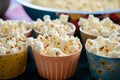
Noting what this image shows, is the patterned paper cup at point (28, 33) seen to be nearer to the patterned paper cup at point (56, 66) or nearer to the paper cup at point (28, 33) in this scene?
the paper cup at point (28, 33)

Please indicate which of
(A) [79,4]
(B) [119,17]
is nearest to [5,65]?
(B) [119,17]

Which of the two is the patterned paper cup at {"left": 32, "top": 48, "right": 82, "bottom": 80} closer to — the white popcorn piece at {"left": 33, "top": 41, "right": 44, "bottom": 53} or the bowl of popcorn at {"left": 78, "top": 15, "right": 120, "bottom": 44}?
the white popcorn piece at {"left": 33, "top": 41, "right": 44, "bottom": 53}

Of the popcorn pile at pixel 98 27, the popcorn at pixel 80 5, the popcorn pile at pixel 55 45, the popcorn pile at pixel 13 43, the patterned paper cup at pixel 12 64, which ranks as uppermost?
the popcorn pile at pixel 55 45

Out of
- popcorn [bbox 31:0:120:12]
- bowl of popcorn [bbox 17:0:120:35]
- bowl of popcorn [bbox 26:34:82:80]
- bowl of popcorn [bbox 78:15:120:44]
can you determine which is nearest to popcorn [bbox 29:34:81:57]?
bowl of popcorn [bbox 26:34:82:80]

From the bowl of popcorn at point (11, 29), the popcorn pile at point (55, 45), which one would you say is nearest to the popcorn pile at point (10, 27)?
the bowl of popcorn at point (11, 29)

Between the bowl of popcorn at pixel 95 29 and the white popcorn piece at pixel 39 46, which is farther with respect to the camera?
the bowl of popcorn at pixel 95 29

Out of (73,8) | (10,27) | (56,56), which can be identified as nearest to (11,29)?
(10,27)

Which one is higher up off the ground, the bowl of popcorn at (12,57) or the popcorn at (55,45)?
the popcorn at (55,45)

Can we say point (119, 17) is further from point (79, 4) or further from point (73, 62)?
point (73, 62)
